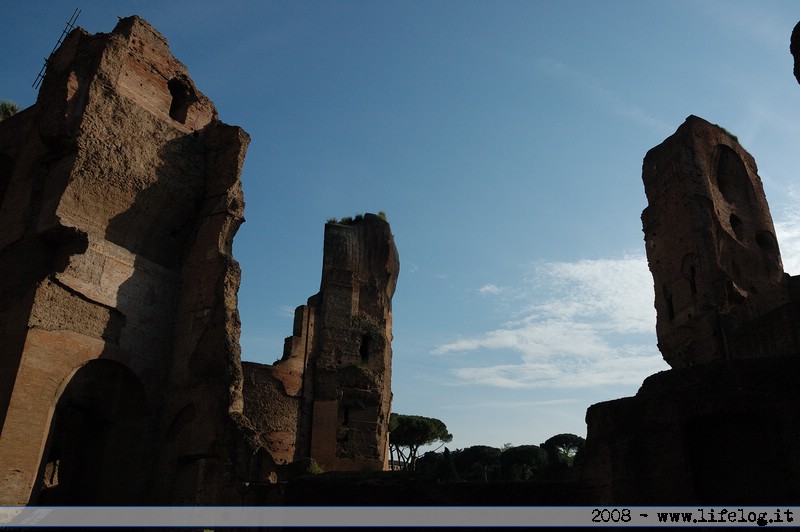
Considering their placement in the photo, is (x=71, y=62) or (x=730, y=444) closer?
(x=730, y=444)

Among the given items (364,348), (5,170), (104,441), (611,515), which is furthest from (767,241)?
(5,170)

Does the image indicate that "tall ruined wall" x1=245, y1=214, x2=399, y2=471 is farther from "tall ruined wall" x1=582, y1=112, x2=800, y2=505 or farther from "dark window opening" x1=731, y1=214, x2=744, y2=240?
"dark window opening" x1=731, y1=214, x2=744, y2=240

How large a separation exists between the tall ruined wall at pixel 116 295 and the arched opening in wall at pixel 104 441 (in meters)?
0.02

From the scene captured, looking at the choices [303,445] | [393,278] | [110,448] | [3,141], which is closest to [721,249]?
[393,278]

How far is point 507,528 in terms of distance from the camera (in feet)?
34.5

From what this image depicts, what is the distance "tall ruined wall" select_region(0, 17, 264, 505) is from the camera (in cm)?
1018

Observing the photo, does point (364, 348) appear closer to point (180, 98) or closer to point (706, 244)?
point (180, 98)

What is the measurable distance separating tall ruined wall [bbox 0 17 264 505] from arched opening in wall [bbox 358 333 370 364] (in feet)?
32.9

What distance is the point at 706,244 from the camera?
63.5 feet

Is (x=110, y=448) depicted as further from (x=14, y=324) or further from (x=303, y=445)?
(x=303, y=445)

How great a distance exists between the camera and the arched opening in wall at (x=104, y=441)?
10984mm

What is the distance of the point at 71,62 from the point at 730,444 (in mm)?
12940

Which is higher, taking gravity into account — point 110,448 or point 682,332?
point 682,332

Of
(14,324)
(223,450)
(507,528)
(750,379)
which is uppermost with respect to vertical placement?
(14,324)
